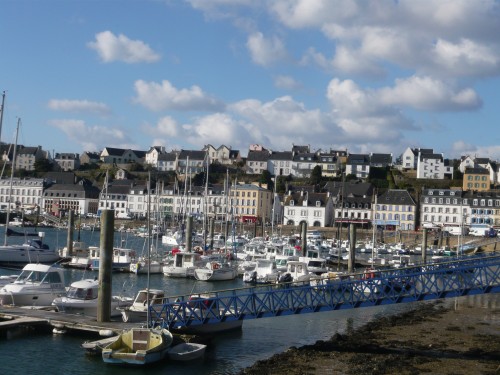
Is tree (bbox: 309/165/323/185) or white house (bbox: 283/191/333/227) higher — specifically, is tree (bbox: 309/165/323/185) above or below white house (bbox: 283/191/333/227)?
above

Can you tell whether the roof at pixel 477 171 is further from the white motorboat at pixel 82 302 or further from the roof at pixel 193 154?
the white motorboat at pixel 82 302

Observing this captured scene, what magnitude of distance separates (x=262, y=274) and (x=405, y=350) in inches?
997

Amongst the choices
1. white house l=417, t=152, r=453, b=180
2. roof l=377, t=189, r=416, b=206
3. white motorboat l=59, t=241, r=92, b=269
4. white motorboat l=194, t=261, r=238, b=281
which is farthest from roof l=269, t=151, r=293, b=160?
white motorboat l=194, t=261, r=238, b=281

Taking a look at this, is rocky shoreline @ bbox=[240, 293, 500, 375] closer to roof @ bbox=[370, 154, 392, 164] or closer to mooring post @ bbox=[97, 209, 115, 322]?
mooring post @ bbox=[97, 209, 115, 322]

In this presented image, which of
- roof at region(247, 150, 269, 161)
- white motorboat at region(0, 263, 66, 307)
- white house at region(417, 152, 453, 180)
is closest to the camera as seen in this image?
white motorboat at region(0, 263, 66, 307)

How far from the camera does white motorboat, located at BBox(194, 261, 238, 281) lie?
170ft

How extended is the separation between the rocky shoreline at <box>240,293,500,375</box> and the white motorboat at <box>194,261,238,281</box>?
60.5ft

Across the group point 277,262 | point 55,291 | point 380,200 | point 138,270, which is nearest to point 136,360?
point 55,291

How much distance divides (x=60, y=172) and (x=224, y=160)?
121ft

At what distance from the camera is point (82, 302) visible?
31.6 meters

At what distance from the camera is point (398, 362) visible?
80.1 feet

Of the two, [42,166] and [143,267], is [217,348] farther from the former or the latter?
[42,166]

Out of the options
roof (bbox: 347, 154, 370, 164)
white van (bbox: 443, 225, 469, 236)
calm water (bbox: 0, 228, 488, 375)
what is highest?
roof (bbox: 347, 154, 370, 164)

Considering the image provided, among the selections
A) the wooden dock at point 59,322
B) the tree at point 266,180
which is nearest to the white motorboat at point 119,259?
the wooden dock at point 59,322
